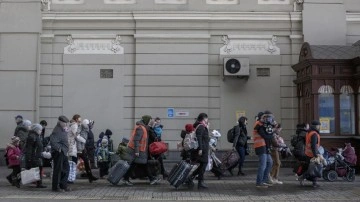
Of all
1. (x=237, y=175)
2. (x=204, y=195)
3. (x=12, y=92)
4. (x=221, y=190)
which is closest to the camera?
(x=204, y=195)

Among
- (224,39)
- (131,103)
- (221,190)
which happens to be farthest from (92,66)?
(221,190)

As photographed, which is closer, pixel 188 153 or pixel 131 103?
pixel 188 153

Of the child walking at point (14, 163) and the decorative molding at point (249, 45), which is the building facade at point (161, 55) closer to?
the decorative molding at point (249, 45)

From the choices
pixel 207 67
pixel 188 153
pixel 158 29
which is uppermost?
pixel 158 29

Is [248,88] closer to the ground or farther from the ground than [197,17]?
closer to the ground

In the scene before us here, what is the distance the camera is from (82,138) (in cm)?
1405

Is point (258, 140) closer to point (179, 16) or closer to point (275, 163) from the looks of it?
point (275, 163)

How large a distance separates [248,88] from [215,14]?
2.77 metres

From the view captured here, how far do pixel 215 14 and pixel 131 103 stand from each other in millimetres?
4179

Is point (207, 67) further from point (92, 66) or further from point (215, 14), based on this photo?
point (92, 66)

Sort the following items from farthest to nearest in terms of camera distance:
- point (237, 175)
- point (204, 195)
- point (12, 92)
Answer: point (12, 92) < point (237, 175) < point (204, 195)

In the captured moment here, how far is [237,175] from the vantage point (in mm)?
15953

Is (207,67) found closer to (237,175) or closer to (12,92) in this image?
(237,175)

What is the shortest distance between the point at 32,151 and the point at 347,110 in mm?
9393
